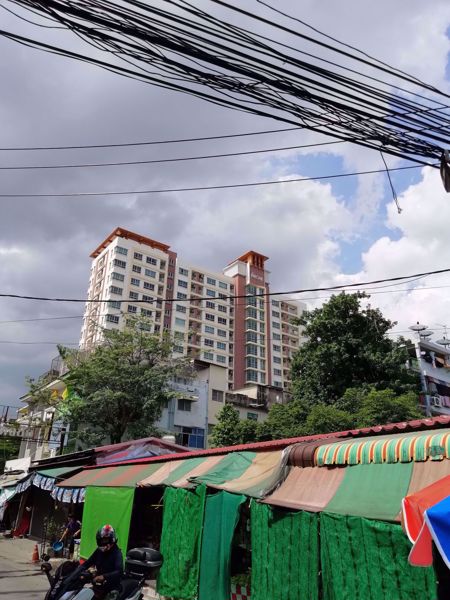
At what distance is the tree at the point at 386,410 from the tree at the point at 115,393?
1044 centimetres

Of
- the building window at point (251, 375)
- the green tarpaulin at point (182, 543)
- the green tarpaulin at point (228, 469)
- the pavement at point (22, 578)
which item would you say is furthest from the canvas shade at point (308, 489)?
the building window at point (251, 375)

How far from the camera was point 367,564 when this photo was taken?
16.0 ft

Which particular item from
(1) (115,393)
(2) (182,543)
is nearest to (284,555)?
(2) (182,543)

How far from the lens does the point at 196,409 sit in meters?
34.3

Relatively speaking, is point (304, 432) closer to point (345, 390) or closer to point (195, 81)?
point (345, 390)

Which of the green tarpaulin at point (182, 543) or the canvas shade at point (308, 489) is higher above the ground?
the canvas shade at point (308, 489)

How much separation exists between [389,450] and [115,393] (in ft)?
68.5

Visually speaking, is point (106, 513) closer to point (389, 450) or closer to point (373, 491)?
point (373, 491)

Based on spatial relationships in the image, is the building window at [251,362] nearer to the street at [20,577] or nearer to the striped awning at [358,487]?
the street at [20,577]

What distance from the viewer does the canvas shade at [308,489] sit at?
19.2ft

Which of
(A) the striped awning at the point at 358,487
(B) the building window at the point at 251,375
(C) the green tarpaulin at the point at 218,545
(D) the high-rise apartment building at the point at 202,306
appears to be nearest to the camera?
(A) the striped awning at the point at 358,487

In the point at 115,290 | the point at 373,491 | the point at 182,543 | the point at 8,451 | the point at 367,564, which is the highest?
the point at 115,290

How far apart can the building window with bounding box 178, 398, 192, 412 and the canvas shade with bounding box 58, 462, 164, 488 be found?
59.5 ft

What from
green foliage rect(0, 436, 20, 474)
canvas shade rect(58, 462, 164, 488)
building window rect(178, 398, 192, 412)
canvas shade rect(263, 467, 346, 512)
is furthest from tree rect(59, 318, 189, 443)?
green foliage rect(0, 436, 20, 474)
